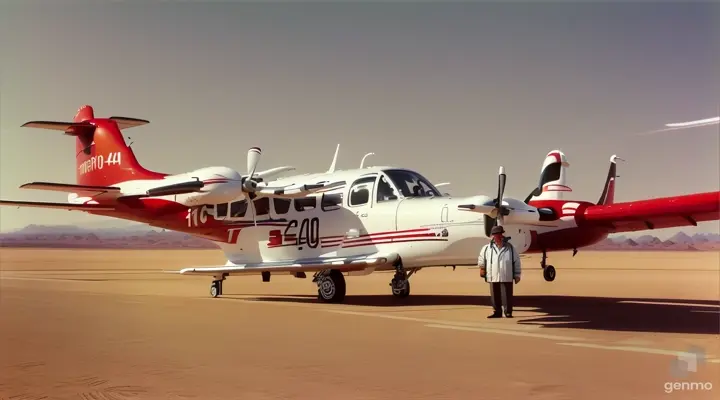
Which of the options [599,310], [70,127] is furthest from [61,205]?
[599,310]

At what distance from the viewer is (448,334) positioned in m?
A: 11.3

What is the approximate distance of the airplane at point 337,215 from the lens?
1541 cm

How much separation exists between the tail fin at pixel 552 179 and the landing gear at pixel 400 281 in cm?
695

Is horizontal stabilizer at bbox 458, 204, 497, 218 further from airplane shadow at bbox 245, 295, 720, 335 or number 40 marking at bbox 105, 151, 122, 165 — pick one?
number 40 marking at bbox 105, 151, 122, 165

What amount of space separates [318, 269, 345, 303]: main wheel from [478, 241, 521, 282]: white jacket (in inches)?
231

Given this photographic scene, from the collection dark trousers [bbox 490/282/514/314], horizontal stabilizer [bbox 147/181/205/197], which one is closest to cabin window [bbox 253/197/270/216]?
horizontal stabilizer [bbox 147/181/205/197]

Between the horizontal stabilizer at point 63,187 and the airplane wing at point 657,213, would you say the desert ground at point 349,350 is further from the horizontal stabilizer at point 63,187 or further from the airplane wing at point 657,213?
the horizontal stabilizer at point 63,187

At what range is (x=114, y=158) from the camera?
2267 centimetres

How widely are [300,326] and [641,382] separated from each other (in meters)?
6.49

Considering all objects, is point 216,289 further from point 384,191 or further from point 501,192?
point 501,192

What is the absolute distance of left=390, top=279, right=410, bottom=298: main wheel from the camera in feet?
60.7

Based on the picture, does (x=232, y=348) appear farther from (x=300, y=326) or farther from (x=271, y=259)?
(x=271, y=259)

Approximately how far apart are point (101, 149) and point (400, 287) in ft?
36.7

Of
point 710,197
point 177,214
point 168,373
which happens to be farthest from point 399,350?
point 177,214
